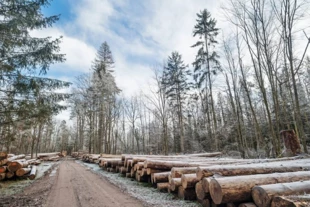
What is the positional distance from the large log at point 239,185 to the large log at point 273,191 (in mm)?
202

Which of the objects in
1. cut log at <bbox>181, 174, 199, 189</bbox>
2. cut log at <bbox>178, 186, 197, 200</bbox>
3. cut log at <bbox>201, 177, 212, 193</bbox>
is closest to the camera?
cut log at <bbox>201, 177, 212, 193</bbox>

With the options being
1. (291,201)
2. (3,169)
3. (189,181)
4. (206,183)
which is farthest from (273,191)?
(3,169)

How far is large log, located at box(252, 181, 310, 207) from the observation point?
2.62 meters

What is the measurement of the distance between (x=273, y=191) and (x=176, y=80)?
21.2 meters

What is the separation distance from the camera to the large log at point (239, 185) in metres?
3.02

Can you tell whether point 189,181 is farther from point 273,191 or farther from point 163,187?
point 273,191

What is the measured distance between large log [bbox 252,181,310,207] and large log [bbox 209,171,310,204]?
20 centimetres

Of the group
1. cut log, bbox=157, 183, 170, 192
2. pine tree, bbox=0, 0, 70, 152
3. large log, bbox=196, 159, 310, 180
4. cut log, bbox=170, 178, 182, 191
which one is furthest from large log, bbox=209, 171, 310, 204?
pine tree, bbox=0, 0, 70, 152

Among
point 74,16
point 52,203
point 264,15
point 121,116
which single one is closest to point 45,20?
point 74,16

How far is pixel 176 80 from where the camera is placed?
23422 millimetres

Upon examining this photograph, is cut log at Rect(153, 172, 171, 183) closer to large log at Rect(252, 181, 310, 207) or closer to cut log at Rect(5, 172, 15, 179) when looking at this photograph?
large log at Rect(252, 181, 310, 207)

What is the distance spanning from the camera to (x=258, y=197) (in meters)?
2.78

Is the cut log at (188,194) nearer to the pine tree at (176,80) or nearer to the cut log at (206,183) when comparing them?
the cut log at (206,183)

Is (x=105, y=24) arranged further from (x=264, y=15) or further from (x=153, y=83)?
(x=264, y=15)
